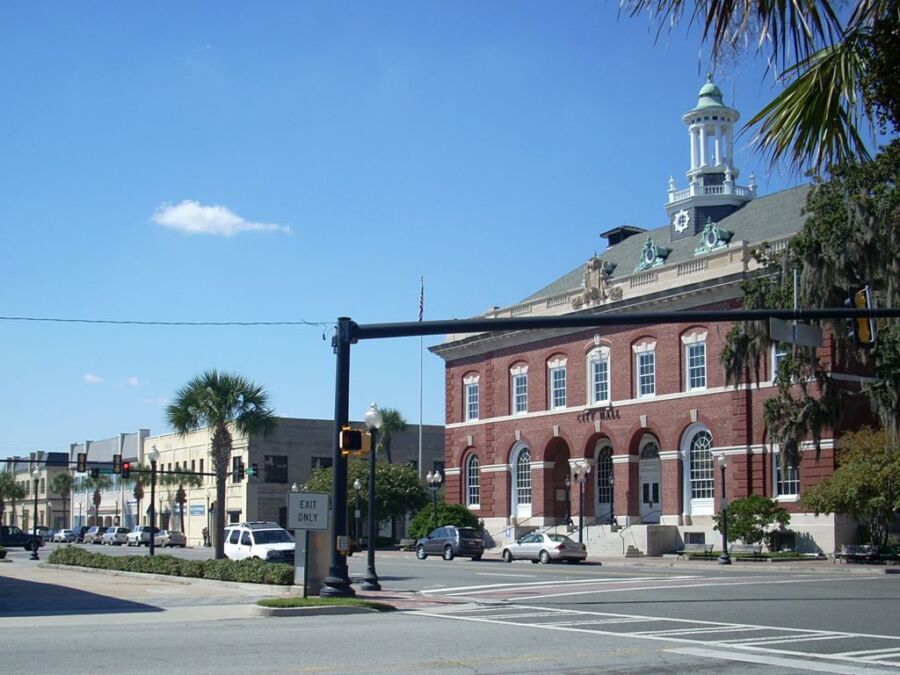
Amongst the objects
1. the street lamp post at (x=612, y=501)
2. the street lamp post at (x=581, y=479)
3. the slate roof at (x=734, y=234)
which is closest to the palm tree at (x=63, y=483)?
the slate roof at (x=734, y=234)

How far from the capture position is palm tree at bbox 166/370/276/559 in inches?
1763

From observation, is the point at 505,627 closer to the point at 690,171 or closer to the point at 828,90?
the point at 828,90

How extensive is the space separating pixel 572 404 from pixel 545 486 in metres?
4.87

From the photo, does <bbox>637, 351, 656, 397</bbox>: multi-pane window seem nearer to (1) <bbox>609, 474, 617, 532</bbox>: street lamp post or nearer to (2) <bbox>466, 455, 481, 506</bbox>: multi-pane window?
(1) <bbox>609, 474, 617, 532</bbox>: street lamp post

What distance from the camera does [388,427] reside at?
85.4m

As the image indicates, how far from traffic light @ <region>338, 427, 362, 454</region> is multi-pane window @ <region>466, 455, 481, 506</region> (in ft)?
145

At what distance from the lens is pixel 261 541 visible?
3497 cm

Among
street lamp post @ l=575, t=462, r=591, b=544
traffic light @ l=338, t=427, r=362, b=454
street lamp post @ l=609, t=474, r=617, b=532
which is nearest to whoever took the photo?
traffic light @ l=338, t=427, r=362, b=454

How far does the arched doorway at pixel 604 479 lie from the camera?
57.4 m


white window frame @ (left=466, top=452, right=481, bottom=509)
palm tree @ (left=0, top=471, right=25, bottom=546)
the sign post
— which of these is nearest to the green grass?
the sign post

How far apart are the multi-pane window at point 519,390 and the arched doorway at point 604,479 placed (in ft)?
17.0

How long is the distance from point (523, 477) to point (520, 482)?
1.22ft

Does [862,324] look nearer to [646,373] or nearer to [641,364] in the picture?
[646,373]

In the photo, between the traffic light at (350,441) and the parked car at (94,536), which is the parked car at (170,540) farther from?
the traffic light at (350,441)
